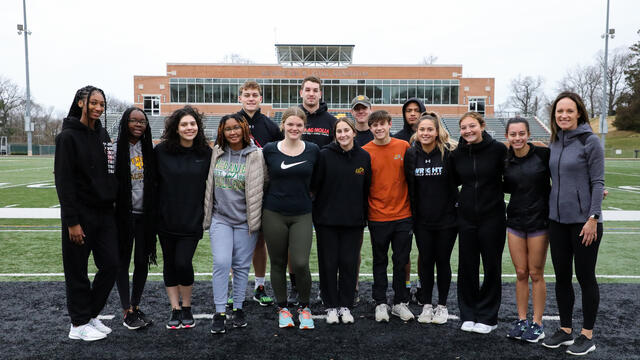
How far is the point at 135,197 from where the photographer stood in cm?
390

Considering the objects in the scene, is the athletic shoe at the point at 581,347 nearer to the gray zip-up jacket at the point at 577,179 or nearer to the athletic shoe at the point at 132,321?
the gray zip-up jacket at the point at 577,179

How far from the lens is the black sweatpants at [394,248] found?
421 centimetres

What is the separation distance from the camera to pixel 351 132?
4094mm

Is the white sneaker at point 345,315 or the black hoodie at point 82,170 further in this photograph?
the white sneaker at point 345,315

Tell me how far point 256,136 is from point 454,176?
82.1 inches

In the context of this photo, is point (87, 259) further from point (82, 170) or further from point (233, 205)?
point (233, 205)

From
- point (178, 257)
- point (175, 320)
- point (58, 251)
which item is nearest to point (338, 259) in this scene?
point (178, 257)

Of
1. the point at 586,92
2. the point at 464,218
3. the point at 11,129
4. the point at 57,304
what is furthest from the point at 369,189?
the point at 586,92

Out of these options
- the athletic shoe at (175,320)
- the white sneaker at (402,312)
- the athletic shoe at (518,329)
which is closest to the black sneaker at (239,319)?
the athletic shoe at (175,320)

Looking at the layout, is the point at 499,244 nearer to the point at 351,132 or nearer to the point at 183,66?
the point at 351,132

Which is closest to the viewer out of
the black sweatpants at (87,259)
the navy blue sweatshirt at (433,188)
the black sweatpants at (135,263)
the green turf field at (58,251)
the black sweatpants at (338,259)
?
the black sweatpants at (87,259)

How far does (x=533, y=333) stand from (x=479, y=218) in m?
1.05

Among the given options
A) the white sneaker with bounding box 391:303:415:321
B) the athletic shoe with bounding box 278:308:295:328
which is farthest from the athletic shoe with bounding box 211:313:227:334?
the white sneaker with bounding box 391:303:415:321

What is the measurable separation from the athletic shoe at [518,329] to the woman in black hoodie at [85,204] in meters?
3.46
